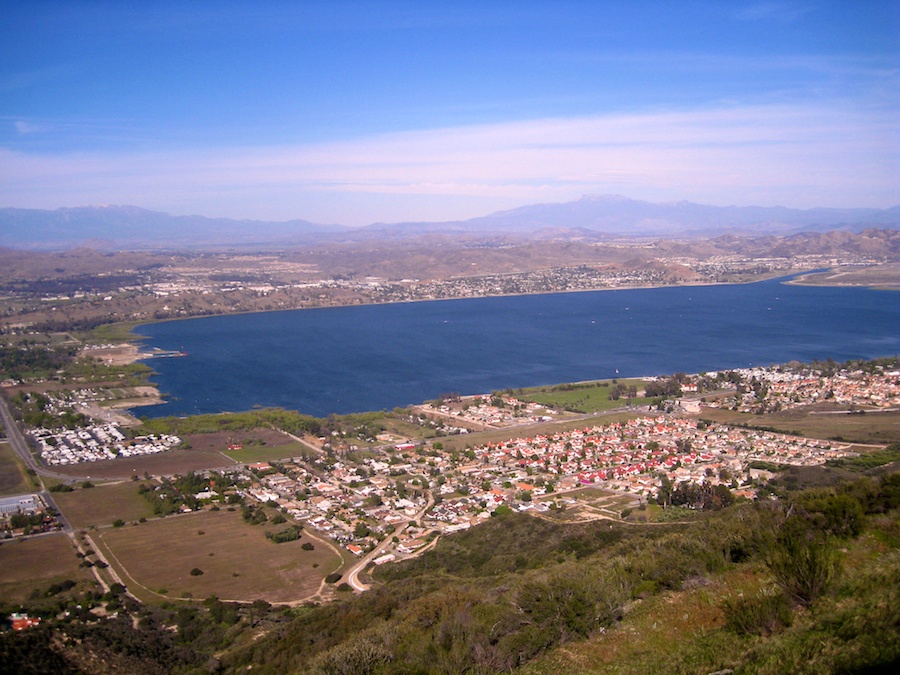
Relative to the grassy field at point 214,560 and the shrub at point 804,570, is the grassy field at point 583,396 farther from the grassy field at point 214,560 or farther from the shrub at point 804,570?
the shrub at point 804,570

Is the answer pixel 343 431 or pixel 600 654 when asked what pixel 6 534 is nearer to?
pixel 343 431

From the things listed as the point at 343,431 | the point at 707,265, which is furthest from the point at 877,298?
the point at 343,431

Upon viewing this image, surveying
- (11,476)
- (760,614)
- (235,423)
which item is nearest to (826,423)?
(235,423)

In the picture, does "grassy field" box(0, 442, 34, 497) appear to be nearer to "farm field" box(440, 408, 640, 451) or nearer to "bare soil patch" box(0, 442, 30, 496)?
"bare soil patch" box(0, 442, 30, 496)

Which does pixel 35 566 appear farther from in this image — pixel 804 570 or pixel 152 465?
pixel 804 570

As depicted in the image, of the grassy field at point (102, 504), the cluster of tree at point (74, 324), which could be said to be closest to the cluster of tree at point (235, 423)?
the grassy field at point (102, 504)

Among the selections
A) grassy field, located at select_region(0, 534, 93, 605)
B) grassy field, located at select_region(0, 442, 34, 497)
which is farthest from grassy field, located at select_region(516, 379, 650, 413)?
grassy field, located at select_region(0, 534, 93, 605)
